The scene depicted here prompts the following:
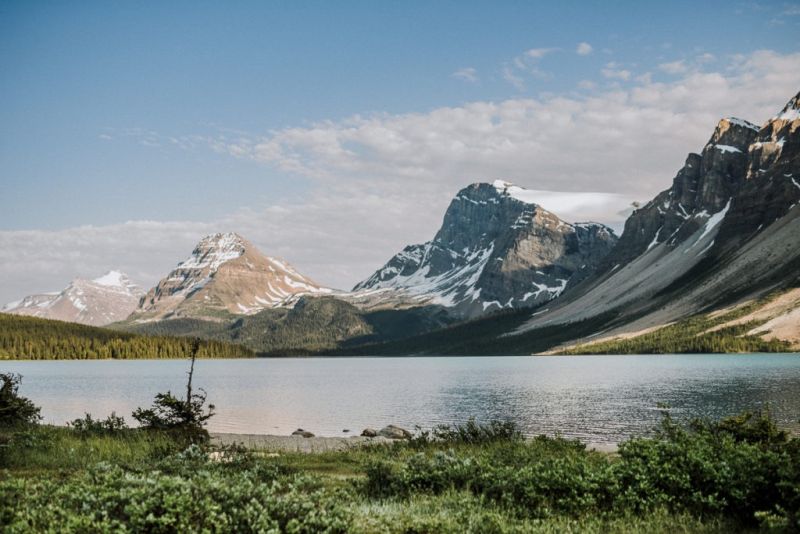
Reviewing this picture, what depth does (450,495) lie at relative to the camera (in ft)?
59.2

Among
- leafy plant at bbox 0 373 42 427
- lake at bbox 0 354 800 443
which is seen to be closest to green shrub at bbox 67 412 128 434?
leafy plant at bbox 0 373 42 427

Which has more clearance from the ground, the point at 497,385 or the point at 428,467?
the point at 428,467

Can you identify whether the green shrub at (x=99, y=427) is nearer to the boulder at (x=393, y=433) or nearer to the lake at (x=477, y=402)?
the boulder at (x=393, y=433)

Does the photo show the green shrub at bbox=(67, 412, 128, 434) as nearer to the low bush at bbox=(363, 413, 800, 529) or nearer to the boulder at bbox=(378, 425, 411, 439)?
the low bush at bbox=(363, 413, 800, 529)

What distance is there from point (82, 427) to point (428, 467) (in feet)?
76.8

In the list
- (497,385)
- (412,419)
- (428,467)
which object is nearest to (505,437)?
(428,467)

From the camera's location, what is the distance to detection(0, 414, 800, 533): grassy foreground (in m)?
12.4

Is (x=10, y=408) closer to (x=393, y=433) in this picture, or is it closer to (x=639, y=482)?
(x=393, y=433)

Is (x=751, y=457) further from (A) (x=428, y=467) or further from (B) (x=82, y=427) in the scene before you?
(B) (x=82, y=427)

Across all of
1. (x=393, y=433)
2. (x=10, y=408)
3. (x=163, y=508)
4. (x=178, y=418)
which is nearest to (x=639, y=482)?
(x=163, y=508)

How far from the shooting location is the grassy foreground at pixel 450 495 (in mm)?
12406

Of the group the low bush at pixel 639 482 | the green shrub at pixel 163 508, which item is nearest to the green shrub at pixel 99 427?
the low bush at pixel 639 482

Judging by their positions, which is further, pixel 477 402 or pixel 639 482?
pixel 477 402

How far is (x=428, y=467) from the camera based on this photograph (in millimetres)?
20172
